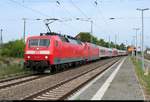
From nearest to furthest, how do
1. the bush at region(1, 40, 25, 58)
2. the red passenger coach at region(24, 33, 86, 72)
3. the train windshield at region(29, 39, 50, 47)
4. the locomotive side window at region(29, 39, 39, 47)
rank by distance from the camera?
the red passenger coach at region(24, 33, 86, 72) < the train windshield at region(29, 39, 50, 47) < the locomotive side window at region(29, 39, 39, 47) < the bush at region(1, 40, 25, 58)

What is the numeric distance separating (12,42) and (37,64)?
148 ft

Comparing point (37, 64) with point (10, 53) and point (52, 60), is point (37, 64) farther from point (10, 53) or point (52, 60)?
point (10, 53)

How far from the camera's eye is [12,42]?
2805 inches

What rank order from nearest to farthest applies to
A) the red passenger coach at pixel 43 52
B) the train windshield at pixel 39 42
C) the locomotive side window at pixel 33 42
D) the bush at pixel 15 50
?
the red passenger coach at pixel 43 52, the train windshield at pixel 39 42, the locomotive side window at pixel 33 42, the bush at pixel 15 50

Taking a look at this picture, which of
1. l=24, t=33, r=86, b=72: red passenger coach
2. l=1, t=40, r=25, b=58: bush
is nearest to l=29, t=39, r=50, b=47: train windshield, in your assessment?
l=24, t=33, r=86, b=72: red passenger coach

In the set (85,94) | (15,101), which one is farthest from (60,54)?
(15,101)

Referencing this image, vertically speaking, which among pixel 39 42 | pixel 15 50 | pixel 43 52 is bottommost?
pixel 43 52

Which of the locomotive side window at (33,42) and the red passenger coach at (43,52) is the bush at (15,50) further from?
the locomotive side window at (33,42)

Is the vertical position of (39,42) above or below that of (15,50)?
above

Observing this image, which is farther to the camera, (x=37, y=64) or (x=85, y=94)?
(x=37, y=64)

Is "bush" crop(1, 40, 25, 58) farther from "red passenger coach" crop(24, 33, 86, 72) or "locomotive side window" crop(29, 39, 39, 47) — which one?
"locomotive side window" crop(29, 39, 39, 47)

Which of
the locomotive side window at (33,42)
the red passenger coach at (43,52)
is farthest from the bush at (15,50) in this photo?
the locomotive side window at (33,42)

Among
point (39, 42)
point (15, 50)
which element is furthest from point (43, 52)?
point (15, 50)

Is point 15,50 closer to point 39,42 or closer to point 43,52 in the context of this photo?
point 39,42
